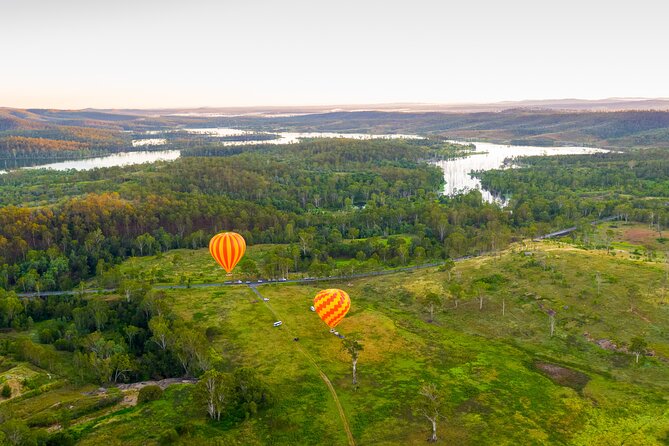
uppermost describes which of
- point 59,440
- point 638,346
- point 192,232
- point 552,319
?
point 638,346

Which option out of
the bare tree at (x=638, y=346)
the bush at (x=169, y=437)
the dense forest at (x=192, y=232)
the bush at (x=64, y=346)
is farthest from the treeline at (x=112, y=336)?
the bare tree at (x=638, y=346)

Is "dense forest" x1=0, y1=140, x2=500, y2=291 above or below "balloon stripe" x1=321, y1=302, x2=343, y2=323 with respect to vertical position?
below

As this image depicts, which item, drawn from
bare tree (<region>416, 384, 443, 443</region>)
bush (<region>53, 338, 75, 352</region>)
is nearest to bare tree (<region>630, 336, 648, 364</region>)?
bare tree (<region>416, 384, 443, 443</region>)

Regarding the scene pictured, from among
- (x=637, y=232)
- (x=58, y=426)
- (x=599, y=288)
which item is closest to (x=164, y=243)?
(x=58, y=426)

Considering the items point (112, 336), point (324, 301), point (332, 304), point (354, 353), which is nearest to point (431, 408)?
point (354, 353)

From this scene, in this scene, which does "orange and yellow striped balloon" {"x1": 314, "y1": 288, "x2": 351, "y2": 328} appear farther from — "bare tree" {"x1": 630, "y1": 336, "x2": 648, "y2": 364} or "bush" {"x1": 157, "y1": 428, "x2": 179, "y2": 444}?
"bare tree" {"x1": 630, "y1": 336, "x2": 648, "y2": 364}

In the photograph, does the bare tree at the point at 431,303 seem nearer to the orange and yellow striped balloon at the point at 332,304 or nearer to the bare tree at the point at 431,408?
the orange and yellow striped balloon at the point at 332,304

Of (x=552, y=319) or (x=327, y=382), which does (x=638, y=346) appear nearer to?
(x=552, y=319)
